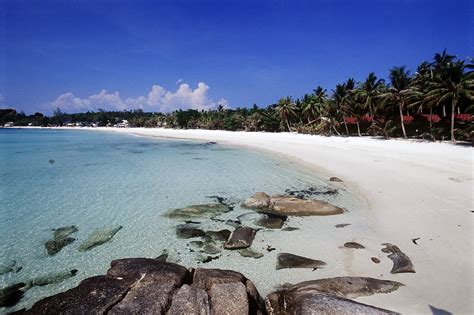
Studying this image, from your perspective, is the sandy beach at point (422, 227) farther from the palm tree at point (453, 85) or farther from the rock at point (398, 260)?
the palm tree at point (453, 85)

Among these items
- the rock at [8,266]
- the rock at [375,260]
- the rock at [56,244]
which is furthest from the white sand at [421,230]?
the rock at [8,266]

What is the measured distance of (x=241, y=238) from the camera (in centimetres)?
795

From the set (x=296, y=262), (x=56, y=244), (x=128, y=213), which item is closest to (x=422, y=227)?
(x=296, y=262)

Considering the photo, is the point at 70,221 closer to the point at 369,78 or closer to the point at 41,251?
the point at 41,251

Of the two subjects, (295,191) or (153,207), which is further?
(295,191)

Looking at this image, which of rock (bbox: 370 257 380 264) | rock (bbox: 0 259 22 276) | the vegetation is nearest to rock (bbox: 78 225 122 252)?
rock (bbox: 0 259 22 276)

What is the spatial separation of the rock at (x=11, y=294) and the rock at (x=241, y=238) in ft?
14.7

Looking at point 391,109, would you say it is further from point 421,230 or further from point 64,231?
point 64,231

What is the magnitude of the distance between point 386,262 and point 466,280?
1364 mm

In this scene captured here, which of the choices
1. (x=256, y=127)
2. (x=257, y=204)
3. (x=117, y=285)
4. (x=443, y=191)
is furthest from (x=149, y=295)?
(x=256, y=127)

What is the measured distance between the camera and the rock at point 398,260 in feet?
19.4

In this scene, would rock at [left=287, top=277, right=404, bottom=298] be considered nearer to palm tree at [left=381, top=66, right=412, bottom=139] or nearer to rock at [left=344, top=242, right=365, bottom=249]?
rock at [left=344, top=242, right=365, bottom=249]

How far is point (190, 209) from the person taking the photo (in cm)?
1101

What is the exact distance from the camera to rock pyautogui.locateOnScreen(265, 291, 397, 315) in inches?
169
